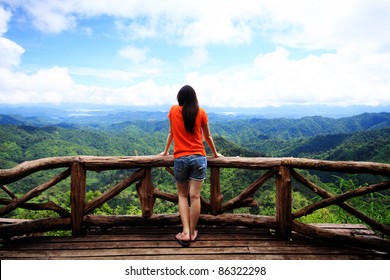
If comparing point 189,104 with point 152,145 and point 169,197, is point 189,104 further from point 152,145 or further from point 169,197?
point 152,145

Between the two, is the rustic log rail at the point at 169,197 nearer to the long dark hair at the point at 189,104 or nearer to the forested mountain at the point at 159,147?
the long dark hair at the point at 189,104

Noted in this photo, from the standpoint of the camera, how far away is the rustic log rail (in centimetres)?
321

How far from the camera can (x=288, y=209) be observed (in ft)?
11.4

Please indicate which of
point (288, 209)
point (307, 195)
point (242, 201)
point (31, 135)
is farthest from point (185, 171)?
point (31, 135)

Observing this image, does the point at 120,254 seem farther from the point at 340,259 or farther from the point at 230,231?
the point at 340,259

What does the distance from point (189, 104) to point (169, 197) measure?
1392mm

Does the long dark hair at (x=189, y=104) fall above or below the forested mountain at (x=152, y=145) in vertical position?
above

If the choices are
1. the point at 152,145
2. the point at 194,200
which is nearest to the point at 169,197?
the point at 194,200

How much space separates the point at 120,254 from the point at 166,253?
1.60 ft

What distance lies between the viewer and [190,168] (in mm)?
3182

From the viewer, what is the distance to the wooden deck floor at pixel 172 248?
2.96 metres

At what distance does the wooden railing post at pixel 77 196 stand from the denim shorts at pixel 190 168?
4.04 feet

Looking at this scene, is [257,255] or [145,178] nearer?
[257,255]

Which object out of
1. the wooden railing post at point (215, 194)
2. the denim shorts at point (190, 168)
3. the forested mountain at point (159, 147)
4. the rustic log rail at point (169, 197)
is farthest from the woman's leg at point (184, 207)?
the forested mountain at point (159, 147)
